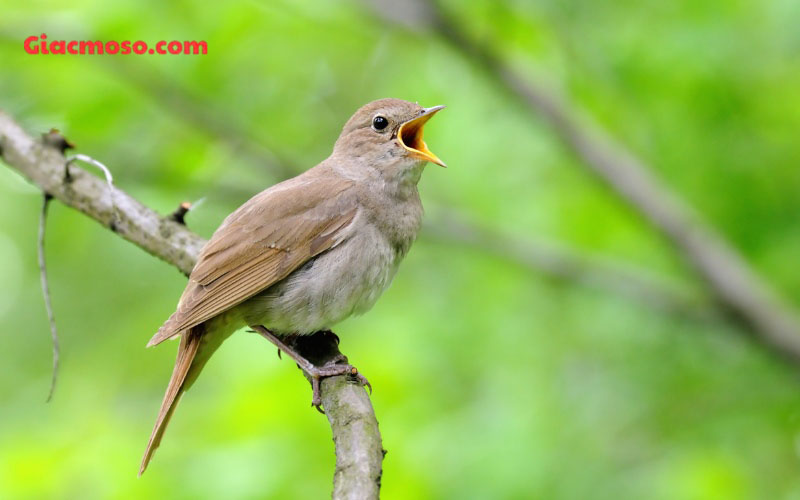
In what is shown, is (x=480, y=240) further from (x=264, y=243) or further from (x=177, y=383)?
(x=177, y=383)

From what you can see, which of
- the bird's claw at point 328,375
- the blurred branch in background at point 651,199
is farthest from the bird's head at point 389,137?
the bird's claw at point 328,375

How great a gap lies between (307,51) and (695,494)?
4.39 meters

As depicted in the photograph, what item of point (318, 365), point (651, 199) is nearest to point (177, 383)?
point (318, 365)

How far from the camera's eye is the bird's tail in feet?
13.5

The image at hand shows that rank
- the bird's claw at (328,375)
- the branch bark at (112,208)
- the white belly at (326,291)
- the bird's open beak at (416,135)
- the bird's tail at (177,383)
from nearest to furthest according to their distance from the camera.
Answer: the bird's claw at (328,375) < the bird's tail at (177,383) < the branch bark at (112,208) < the white belly at (326,291) < the bird's open beak at (416,135)

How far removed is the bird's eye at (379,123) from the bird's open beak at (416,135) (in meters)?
0.10

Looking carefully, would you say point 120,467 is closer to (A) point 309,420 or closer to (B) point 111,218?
(A) point 309,420

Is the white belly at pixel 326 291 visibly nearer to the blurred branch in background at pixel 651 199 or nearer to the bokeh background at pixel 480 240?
the bokeh background at pixel 480 240

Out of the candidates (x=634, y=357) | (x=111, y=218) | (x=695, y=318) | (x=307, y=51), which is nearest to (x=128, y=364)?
(x=307, y=51)

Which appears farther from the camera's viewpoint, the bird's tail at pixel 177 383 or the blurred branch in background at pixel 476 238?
the blurred branch in background at pixel 476 238

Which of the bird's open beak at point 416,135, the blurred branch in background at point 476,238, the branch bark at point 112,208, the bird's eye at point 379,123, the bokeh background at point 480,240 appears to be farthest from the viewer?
the blurred branch in background at point 476,238

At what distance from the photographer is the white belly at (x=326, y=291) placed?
4.57 metres

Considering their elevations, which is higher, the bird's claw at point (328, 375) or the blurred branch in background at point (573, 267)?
the blurred branch in background at point (573, 267)

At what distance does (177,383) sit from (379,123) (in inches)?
75.1
